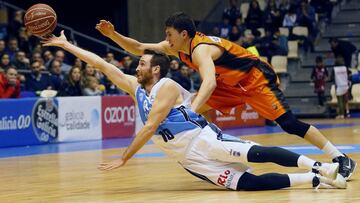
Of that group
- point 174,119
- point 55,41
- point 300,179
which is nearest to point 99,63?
point 55,41

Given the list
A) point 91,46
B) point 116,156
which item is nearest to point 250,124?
point 91,46

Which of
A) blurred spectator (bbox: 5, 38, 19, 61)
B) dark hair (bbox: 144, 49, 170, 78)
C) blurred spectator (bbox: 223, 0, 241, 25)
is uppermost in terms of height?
blurred spectator (bbox: 223, 0, 241, 25)

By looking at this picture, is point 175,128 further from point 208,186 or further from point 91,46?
point 91,46

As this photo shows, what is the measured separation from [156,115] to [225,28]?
21.3 meters

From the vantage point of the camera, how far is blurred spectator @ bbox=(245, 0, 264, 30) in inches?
1183

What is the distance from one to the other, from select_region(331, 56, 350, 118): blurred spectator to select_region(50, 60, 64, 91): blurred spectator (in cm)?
974

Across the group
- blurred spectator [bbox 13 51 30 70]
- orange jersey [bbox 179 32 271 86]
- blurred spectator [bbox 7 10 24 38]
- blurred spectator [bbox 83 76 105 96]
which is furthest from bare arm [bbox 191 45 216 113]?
Result: blurred spectator [bbox 7 10 24 38]

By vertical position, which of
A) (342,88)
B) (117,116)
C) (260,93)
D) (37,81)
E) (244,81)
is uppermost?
(244,81)

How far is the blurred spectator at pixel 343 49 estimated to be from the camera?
89.9ft

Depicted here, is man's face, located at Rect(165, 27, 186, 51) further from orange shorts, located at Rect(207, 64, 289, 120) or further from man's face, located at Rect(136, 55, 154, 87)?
orange shorts, located at Rect(207, 64, 289, 120)

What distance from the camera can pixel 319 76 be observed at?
27031 millimetres

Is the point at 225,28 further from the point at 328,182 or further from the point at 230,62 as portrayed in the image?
the point at 328,182

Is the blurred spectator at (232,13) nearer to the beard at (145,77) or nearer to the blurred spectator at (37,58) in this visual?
the blurred spectator at (37,58)

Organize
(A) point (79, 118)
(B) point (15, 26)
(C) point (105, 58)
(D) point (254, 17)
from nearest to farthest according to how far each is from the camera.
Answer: (A) point (79, 118), (B) point (15, 26), (C) point (105, 58), (D) point (254, 17)
